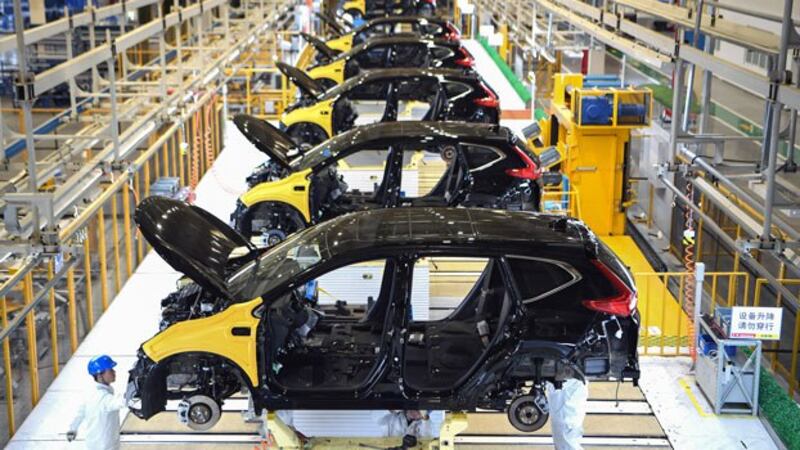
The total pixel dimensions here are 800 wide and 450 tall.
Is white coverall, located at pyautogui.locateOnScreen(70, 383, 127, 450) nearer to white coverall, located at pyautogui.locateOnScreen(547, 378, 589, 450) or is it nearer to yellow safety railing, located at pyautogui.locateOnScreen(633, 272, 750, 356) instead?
white coverall, located at pyautogui.locateOnScreen(547, 378, 589, 450)

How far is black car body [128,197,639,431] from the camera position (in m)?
6.50

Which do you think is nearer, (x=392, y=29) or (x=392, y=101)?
(x=392, y=101)

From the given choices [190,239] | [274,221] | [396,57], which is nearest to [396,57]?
[396,57]

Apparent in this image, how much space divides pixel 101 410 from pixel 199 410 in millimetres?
888

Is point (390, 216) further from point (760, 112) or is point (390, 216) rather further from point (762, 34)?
point (760, 112)

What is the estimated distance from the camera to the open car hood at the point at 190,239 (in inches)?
260

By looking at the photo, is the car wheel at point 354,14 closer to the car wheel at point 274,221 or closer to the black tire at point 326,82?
the black tire at point 326,82

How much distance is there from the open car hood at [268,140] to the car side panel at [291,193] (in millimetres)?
392

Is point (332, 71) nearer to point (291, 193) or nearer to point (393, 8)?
point (291, 193)

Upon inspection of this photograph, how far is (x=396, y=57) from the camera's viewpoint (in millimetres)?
15617

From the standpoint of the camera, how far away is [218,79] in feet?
51.8

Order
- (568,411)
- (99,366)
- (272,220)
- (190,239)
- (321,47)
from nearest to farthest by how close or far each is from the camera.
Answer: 1. (99,366)
2. (568,411)
3. (190,239)
4. (272,220)
5. (321,47)

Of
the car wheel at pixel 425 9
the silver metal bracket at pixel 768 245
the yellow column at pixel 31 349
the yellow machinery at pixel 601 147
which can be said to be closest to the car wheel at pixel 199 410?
the yellow column at pixel 31 349

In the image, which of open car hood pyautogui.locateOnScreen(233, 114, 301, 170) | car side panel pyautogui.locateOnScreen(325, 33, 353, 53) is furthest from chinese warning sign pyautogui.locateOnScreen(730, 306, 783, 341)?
car side panel pyautogui.locateOnScreen(325, 33, 353, 53)
